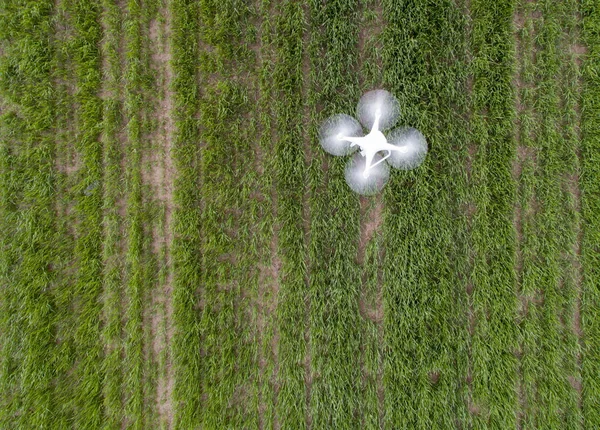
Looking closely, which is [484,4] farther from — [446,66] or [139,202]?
[139,202]

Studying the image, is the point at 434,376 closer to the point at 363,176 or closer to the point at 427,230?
the point at 427,230

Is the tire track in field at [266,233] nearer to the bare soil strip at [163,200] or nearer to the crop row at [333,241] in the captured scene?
the crop row at [333,241]

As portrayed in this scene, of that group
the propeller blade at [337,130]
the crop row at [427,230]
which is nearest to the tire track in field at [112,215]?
the propeller blade at [337,130]

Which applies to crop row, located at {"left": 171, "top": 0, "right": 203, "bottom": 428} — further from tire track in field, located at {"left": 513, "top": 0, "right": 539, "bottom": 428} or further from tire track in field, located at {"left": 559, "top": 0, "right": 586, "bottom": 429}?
tire track in field, located at {"left": 559, "top": 0, "right": 586, "bottom": 429}

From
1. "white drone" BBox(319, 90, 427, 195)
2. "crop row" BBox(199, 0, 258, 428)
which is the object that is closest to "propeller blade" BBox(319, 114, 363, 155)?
"white drone" BBox(319, 90, 427, 195)

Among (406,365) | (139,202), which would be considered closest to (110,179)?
(139,202)

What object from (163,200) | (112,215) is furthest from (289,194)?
(112,215)
